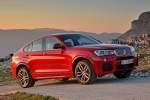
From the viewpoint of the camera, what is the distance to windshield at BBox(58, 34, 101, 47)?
14.5 metres

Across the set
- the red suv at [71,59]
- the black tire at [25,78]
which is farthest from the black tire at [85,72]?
the black tire at [25,78]

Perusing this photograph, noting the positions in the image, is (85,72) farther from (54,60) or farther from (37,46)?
(37,46)

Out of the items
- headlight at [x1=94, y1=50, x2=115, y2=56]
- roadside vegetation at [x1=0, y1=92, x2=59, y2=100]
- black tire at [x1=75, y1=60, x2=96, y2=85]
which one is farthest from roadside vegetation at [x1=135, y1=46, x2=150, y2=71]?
roadside vegetation at [x1=0, y1=92, x2=59, y2=100]

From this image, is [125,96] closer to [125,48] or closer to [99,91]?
[99,91]

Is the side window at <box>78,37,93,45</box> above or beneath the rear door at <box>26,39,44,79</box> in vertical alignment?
above

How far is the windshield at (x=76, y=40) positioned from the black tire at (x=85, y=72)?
0.93 meters

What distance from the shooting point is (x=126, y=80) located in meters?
14.5

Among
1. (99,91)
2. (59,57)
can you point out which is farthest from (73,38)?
(99,91)

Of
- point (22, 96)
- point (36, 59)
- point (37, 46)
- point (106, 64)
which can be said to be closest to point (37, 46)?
point (37, 46)

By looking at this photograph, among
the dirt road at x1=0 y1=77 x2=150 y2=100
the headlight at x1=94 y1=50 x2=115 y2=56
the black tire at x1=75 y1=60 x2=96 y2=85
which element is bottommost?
the dirt road at x1=0 y1=77 x2=150 y2=100

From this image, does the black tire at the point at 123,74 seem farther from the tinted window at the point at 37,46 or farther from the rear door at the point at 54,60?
the tinted window at the point at 37,46

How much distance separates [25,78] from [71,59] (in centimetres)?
263

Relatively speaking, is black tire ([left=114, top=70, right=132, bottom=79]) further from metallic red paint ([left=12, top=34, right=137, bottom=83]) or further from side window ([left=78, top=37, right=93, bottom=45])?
side window ([left=78, top=37, right=93, bottom=45])

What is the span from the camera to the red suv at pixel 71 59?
44.1 feet
